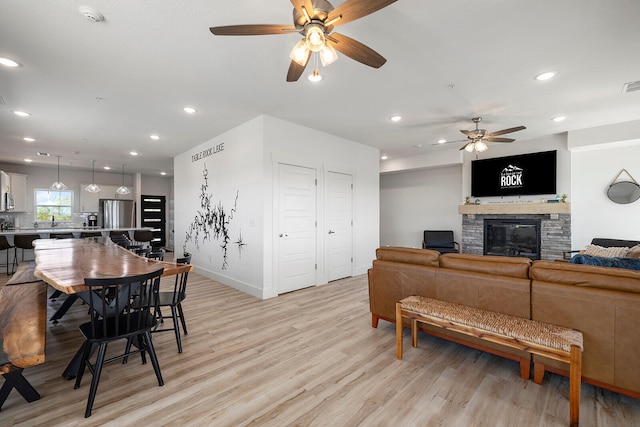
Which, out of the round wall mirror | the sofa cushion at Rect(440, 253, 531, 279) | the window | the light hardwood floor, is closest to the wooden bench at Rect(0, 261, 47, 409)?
the light hardwood floor

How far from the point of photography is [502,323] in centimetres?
217

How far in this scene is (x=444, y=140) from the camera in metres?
5.98

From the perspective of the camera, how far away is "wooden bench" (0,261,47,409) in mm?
1573

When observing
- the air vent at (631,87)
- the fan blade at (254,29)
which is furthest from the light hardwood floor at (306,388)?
the air vent at (631,87)

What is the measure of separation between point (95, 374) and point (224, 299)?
2.42 metres

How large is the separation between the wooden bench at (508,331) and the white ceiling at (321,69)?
2407 mm

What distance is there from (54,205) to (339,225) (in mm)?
9277

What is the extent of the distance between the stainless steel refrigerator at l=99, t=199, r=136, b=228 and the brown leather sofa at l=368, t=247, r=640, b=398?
32.5 feet

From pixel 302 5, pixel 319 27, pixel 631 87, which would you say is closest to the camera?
pixel 302 5

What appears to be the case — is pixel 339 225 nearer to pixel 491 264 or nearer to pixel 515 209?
pixel 491 264

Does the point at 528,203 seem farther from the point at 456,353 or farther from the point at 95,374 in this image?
the point at 95,374

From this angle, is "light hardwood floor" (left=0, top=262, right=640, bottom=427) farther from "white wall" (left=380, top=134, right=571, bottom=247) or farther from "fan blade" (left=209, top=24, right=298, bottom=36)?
"white wall" (left=380, top=134, right=571, bottom=247)

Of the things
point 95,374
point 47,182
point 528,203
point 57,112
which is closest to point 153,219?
point 47,182

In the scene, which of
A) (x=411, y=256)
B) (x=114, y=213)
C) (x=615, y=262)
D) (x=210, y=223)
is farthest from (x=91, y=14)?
(x=114, y=213)
